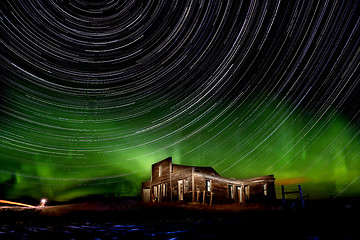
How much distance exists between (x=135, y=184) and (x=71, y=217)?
64772mm

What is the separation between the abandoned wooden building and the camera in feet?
74.7

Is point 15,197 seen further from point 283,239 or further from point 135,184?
point 283,239

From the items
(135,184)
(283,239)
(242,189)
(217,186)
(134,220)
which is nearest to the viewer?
(283,239)

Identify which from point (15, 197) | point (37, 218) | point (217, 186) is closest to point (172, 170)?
point (217, 186)

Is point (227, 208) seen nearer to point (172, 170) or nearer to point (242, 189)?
point (172, 170)

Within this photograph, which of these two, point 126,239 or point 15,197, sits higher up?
point 126,239

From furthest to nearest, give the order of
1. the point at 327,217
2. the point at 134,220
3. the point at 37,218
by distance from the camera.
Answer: the point at 134,220 → the point at 37,218 → the point at 327,217

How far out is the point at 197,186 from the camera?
22.6 metres

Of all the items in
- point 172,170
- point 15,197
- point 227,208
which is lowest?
point 15,197

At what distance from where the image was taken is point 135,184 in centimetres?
7444

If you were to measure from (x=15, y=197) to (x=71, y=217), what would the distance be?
325 ft

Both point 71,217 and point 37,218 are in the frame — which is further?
point 71,217

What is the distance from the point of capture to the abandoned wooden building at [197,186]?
22.8 meters

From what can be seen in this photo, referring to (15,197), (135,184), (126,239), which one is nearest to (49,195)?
(15,197)
